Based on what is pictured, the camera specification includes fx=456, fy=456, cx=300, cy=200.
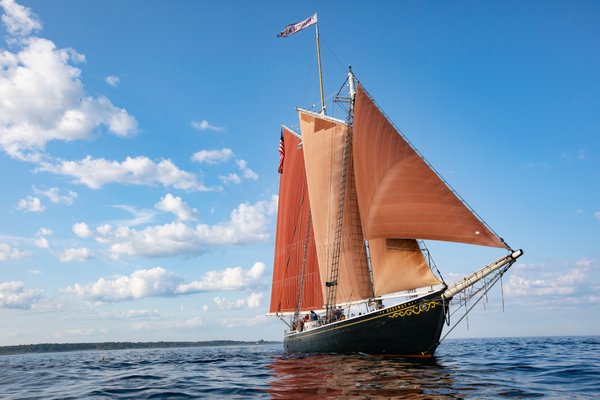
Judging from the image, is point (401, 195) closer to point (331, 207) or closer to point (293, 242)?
point (331, 207)

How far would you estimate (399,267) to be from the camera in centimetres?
3300

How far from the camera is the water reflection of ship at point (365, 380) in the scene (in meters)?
17.1

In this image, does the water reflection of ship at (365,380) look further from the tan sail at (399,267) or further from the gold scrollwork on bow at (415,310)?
the tan sail at (399,267)

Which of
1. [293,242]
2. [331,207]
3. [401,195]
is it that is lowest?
[293,242]

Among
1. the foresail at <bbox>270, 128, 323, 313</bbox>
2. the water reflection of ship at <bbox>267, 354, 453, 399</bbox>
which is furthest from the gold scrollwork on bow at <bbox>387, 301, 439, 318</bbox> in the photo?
the foresail at <bbox>270, 128, 323, 313</bbox>

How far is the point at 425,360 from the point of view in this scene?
2944 centimetres

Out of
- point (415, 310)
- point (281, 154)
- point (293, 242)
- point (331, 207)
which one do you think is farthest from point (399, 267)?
point (281, 154)

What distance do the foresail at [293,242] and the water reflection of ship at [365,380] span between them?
59.6 ft

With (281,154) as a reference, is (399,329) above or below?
below

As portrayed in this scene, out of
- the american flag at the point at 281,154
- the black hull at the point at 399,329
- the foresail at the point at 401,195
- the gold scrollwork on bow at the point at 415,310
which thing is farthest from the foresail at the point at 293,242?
the gold scrollwork on bow at the point at 415,310

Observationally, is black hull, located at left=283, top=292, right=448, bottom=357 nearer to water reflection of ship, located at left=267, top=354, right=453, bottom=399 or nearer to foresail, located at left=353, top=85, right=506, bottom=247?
water reflection of ship, located at left=267, top=354, right=453, bottom=399

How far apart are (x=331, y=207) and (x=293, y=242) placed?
1045 cm

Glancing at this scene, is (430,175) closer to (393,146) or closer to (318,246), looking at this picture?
(393,146)

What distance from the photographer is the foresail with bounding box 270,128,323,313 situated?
46.8m
